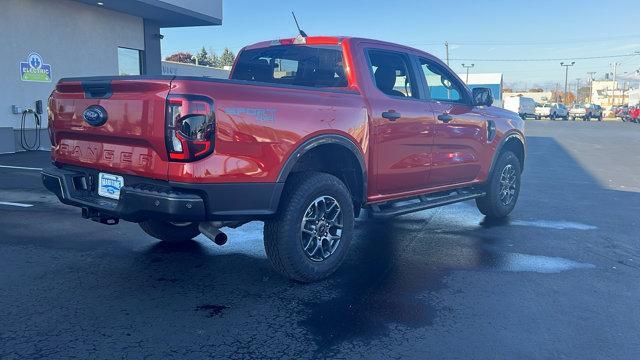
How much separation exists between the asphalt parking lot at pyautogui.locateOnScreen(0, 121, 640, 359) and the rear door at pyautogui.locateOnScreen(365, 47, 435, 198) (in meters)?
0.74

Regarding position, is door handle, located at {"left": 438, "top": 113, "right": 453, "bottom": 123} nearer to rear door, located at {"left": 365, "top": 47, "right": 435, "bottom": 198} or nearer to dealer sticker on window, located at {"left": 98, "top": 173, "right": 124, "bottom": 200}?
rear door, located at {"left": 365, "top": 47, "right": 435, "bottom": 198}

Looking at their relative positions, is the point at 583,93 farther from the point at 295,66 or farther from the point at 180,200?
the point at 180,200

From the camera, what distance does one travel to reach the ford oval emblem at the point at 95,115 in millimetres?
3736

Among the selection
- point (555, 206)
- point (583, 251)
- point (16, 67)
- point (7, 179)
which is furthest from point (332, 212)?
point (16, 67)

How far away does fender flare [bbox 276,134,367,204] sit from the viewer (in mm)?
3812

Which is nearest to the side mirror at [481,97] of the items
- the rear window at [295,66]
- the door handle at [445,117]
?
the door handle at [445,117]

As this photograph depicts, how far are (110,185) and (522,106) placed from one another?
50919 mm

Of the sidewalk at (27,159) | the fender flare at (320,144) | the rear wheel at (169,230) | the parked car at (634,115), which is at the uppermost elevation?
the parked car at (634,115)

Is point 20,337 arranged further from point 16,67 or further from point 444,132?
point 16,67

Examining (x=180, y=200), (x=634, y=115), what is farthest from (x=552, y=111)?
(x=180, y=200)

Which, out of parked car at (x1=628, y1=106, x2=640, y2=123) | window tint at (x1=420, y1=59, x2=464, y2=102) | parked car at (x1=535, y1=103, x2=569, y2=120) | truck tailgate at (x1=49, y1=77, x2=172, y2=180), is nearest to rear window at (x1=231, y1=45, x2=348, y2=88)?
window tint at (x1=420, y1=59, x2=464, y2=102)

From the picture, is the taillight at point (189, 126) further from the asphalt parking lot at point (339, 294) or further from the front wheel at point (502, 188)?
the front wheel at point (502, 188)

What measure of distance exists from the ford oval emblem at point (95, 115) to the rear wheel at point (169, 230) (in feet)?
5.07

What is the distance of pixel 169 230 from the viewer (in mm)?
5180
